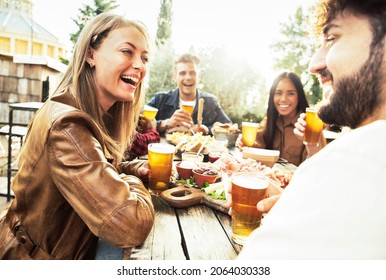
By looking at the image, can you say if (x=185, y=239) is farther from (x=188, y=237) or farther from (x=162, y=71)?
(x=162, y=71)

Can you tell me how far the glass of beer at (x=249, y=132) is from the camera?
2.62 m

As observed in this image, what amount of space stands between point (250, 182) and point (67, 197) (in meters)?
0.66

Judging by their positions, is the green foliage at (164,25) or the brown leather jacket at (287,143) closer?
the brown leather jacket at (287,143)

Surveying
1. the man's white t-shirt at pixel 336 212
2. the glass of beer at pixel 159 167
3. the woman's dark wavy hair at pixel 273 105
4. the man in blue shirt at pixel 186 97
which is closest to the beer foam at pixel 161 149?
the glass of beer at pixel 159 167

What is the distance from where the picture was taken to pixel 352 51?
39.9 inches

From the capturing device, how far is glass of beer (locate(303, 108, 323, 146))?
7.28ft

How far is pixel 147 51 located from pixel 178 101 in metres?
2.81

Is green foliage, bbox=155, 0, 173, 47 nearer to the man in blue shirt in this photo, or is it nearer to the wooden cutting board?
the man in blue shirt

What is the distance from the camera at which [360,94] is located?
0.96m

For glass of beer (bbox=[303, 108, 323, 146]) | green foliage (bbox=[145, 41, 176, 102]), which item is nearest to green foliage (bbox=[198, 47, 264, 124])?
green foliage (bbox=[145, 41, 176, 102])

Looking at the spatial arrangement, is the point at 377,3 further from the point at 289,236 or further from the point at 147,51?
the point at 147,51

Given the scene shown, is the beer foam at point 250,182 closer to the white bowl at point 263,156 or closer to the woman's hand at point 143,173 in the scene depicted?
the woman's hand at point 143,173

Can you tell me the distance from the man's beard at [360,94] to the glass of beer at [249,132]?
1.44 metres

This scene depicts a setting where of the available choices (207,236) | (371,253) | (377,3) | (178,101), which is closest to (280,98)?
(178,101)
